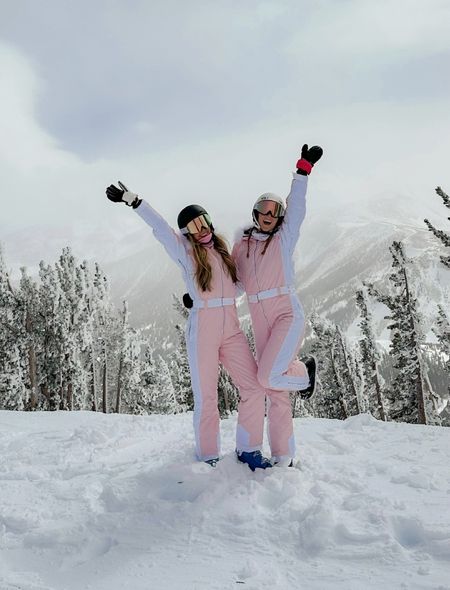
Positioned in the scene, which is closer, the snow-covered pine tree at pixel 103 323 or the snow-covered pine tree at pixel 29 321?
the snow-covered pine tree at pixel 29 321

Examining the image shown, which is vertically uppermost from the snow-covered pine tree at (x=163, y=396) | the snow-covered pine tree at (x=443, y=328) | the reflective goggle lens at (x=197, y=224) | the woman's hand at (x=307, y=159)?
the woman's hand at (x=307, y=159)

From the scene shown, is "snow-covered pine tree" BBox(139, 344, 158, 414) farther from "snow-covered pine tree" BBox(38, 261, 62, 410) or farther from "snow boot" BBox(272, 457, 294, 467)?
"snow boot" BBox(272, 457, 294, 467)

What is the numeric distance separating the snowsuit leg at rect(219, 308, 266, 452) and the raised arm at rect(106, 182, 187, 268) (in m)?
0.76

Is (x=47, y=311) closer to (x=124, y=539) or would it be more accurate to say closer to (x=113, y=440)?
(x=113, y=440)

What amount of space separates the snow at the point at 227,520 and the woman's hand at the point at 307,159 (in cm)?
281

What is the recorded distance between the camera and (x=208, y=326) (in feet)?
14.8

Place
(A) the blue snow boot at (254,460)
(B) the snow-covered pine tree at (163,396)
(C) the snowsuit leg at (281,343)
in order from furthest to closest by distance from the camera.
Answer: (B) the snow-covered pine tree at (163,396)
(C) the snowsuit leg at (281,343)
(A) the blue snow boot at (254,460)

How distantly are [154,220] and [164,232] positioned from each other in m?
0.16

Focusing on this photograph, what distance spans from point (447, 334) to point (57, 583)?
17.2m

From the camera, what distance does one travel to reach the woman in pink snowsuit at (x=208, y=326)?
446 cm

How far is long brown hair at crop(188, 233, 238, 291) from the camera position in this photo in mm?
4449

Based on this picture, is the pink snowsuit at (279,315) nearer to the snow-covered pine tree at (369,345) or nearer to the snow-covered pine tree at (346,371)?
the snow-covered pine tree at (369,345)

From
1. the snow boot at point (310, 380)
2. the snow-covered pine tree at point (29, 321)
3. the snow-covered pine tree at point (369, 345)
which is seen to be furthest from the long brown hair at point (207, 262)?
the snow-covered pine tree at point (369, 345)

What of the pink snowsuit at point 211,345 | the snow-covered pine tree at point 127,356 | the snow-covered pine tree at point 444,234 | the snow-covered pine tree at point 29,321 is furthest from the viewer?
the snow-covered pine tree at point 127,356
